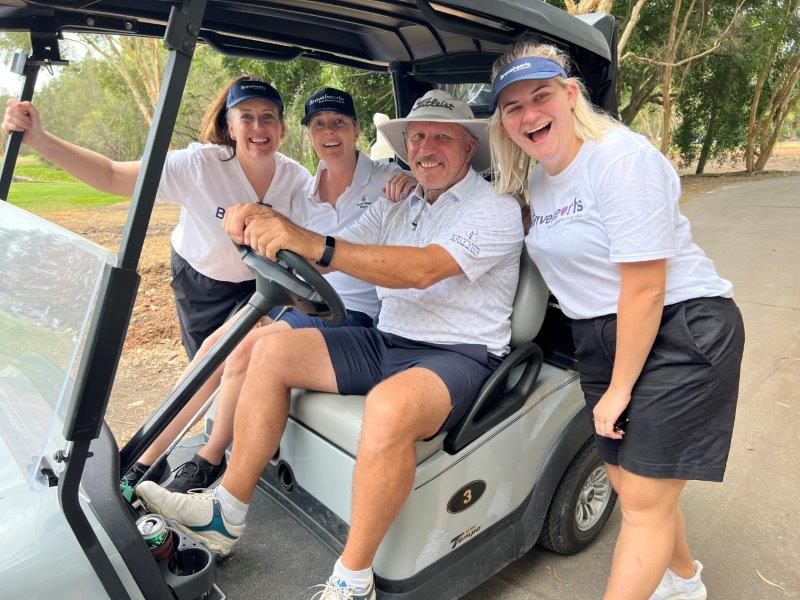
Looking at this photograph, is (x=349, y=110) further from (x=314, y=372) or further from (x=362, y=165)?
(x=314, y=372)

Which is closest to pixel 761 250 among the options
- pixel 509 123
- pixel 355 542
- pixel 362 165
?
pixel 362 165

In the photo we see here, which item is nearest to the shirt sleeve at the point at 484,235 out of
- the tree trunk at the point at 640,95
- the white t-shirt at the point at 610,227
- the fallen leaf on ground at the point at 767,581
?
the white t-shirt at the point at 610,227

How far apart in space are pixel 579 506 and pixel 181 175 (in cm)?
194

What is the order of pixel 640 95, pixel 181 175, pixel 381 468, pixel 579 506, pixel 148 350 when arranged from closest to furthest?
pixel 381 468
pixel 579 506
pixel 181 175
pixel 148 350
pixel 640 95

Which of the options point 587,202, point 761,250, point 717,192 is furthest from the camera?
point 717,192

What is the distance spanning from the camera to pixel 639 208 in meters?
1.46

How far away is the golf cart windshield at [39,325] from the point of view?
124 cm

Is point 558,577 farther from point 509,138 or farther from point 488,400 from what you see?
point 509,138

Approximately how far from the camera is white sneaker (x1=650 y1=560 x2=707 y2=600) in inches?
76.2

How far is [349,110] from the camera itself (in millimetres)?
2584

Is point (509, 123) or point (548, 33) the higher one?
point (548, 33)

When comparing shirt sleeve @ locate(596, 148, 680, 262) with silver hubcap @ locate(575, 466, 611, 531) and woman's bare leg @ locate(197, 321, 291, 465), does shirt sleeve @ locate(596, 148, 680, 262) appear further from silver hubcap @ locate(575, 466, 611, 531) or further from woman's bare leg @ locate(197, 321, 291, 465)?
woman's bare leg @ locate(197, 321, 291, 465)

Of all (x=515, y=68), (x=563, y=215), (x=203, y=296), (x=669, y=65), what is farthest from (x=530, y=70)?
(x=669, y=65)

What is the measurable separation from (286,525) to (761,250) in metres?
6.73
